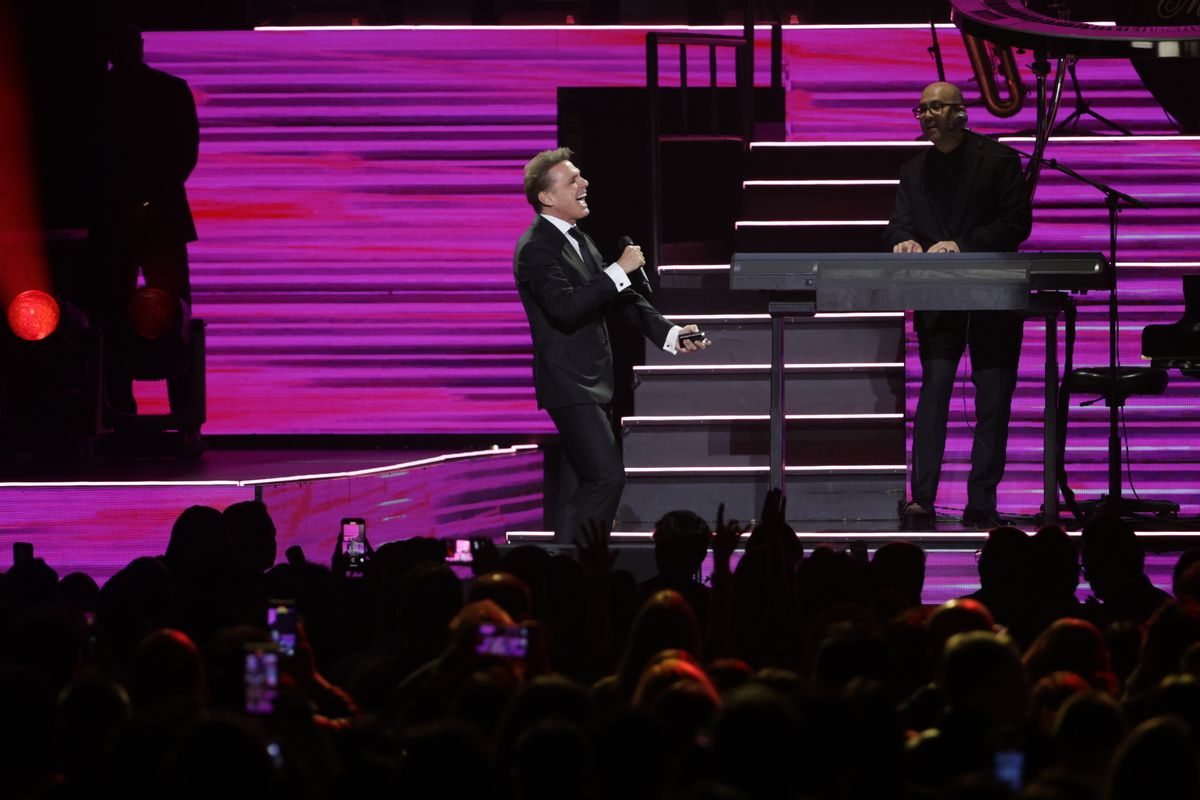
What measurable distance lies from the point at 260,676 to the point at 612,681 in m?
0.60

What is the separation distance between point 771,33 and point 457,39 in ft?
5.39

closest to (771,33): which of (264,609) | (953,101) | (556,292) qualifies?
(953,101)

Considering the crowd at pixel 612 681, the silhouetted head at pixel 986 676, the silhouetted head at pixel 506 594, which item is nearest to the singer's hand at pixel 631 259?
the crowd at pixel 612 681

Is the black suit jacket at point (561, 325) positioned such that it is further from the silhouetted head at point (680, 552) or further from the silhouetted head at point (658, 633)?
the silhouetted head at point (658, 633)

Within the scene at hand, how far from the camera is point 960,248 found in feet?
19.7

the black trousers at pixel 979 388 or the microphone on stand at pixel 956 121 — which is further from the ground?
the microphone on stand at pixel 956 121

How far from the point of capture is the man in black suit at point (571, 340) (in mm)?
5410

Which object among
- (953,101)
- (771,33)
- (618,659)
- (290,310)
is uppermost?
(771,33)

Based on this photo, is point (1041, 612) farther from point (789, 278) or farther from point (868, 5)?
point (868, 5)

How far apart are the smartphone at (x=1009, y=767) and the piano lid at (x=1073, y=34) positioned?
344 cm

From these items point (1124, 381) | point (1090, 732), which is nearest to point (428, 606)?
point (1090, 732)

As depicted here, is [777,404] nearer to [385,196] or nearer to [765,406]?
[765,406]

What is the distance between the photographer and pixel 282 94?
8586 millimetres

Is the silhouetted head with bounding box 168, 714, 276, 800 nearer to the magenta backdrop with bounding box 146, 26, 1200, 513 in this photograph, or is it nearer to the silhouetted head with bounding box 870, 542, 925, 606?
the silhouetted head with bounding box 870, 542, 925, 606
